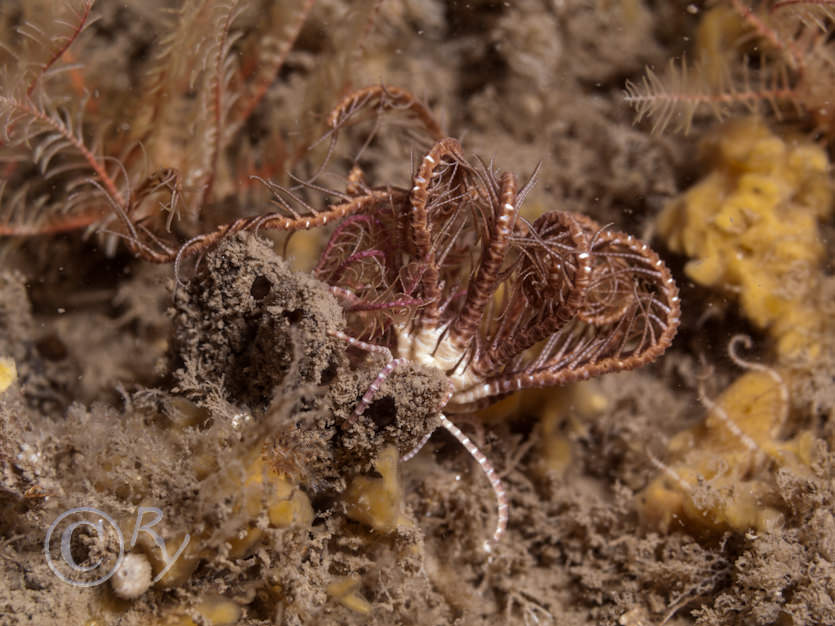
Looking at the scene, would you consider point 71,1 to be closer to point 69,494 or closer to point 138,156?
point 138,156

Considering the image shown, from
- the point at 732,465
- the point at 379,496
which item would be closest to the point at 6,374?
the point at 379,496

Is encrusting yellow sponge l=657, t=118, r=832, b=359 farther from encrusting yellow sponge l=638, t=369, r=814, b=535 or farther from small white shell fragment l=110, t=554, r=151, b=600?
small white shell fragment l=110, t=554, r=151, b=600

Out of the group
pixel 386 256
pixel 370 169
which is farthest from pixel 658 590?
pixel 370 169

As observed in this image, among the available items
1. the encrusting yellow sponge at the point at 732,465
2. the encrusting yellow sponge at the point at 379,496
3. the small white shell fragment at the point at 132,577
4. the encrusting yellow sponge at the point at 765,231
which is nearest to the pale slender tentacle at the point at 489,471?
the encrusting yellow sponge at the point at 379,496

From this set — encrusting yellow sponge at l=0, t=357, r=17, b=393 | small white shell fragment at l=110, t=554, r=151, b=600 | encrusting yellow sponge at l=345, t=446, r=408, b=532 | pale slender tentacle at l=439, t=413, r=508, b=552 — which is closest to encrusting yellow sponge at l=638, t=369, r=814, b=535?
pale slender tentacle at l=439, t=413, r=508, b=552

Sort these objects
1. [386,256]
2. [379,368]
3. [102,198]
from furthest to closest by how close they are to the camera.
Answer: [102,198] < [386,256] < [379,368]

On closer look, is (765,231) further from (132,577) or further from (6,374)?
(6,374)

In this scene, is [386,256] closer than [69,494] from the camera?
No
